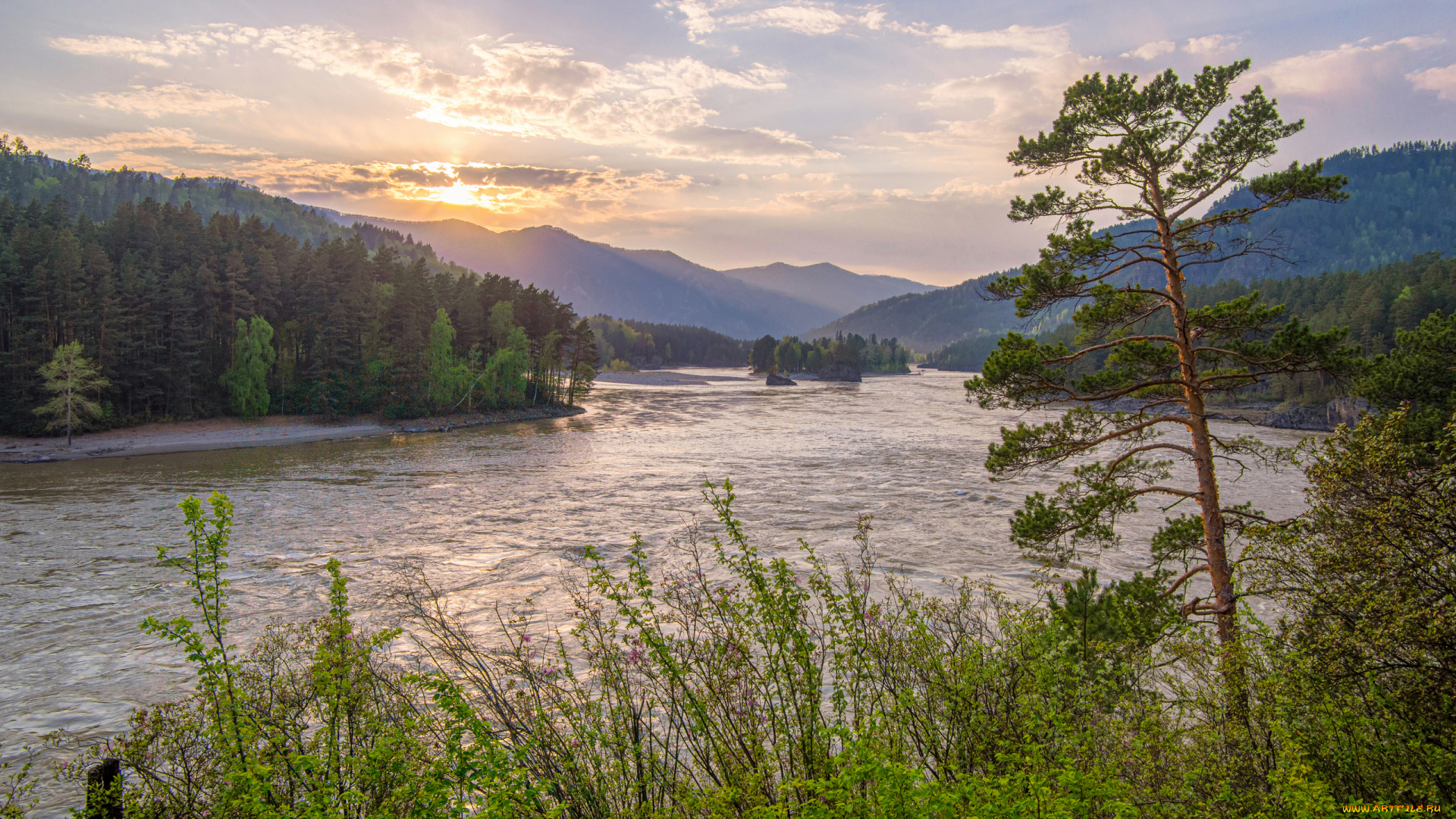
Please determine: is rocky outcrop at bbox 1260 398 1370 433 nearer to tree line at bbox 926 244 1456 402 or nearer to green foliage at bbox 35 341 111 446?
tree line at bbox 926 244 1456 402

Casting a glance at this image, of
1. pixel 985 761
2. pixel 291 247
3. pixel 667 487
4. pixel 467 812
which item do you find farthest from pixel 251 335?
pixel 985 761

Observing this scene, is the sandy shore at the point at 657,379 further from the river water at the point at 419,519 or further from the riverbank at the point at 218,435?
the river water at the point at 419,519

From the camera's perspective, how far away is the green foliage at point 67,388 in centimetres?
4453

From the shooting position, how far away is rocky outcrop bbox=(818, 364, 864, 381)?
568ft

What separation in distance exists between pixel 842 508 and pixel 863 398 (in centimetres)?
7720

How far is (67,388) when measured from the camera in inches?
1757

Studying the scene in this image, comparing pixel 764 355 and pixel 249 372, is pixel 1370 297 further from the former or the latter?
pixel 764 355

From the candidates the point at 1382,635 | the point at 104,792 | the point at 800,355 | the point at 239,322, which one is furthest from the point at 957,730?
the point at 800,355

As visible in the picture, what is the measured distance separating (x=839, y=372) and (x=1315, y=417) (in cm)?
11238

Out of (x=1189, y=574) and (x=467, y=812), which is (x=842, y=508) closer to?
(x=1189, y=574)

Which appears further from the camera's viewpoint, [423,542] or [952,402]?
[952,402]

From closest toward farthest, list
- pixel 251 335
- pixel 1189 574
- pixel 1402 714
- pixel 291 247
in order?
pixel 1402 714, pixel 1189 574, pixel 251 335, pixel 291 247

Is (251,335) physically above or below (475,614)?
above

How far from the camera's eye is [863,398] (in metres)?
103
